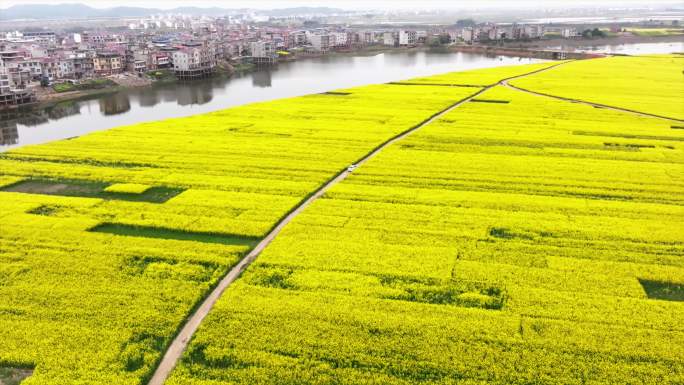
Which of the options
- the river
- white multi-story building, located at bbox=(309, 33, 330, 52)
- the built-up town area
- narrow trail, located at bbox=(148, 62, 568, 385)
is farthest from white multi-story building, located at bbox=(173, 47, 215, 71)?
narrow trail, located at bbox=(148, 62, 568, 385)

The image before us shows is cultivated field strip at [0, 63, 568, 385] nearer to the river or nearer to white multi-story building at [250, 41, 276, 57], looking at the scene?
the river

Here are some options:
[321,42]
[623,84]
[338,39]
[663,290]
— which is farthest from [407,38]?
[663,290]

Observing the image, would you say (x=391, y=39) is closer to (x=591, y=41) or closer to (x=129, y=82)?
(x=591, y=41)

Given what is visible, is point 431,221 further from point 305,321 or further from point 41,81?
point 41,81

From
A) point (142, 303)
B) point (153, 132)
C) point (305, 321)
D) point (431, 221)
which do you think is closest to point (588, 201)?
point (431, 221)

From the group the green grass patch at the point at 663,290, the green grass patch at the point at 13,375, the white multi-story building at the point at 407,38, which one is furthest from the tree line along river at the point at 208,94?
the green grass patch at the point at 663,290

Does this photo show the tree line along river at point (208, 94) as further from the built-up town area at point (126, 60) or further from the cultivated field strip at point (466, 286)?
the cultivated field strip at point (466, 286)
